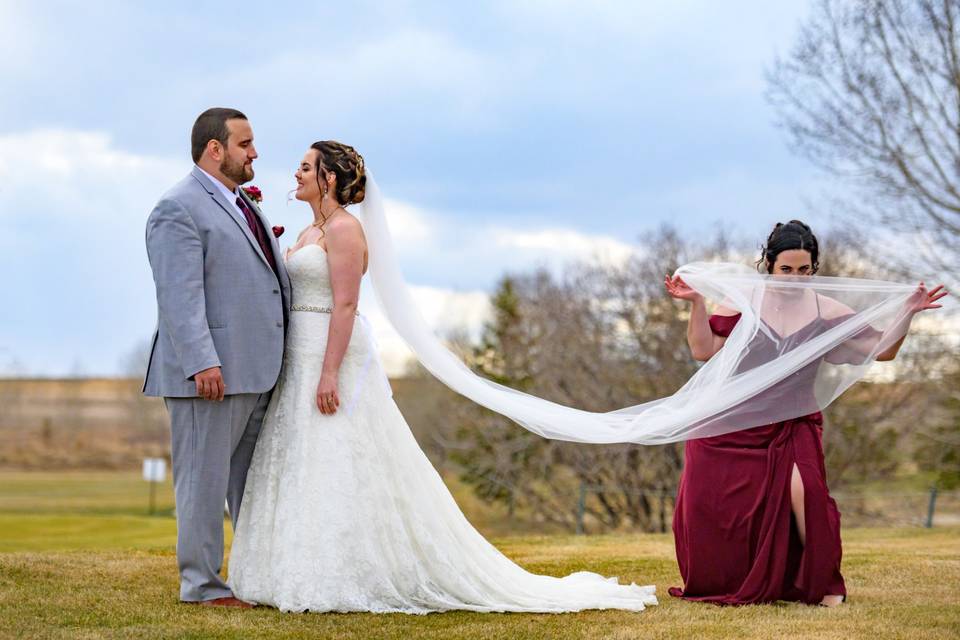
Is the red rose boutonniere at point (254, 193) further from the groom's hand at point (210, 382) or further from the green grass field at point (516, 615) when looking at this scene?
the green grass field at point (516, 615)

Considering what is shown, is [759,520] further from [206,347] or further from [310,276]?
[206,347]

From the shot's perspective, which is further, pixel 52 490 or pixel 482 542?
pixel 52 490

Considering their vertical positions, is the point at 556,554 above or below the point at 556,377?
below

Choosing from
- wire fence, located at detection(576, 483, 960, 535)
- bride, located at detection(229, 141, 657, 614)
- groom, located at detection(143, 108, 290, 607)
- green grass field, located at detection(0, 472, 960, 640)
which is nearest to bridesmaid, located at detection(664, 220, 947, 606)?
green grass field, located at detection(0, 472, 960, 640)

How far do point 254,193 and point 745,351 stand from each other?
3220mm

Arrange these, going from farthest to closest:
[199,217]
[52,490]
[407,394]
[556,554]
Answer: [52,490]
[407,394]
[556,554]
[199,217]

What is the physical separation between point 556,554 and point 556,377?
16.7 meters

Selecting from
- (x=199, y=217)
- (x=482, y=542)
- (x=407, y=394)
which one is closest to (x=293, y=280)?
(x=199, y=217)

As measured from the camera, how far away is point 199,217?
6.15 metres

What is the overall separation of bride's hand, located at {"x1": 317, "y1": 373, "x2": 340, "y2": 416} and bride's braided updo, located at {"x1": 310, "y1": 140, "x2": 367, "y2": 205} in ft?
3.44

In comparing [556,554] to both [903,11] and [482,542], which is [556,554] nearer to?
[482,542]

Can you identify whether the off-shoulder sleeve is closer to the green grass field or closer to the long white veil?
the long white veil

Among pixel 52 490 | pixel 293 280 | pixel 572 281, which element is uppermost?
→ pixel 572 281

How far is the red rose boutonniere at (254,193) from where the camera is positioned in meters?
6.88
